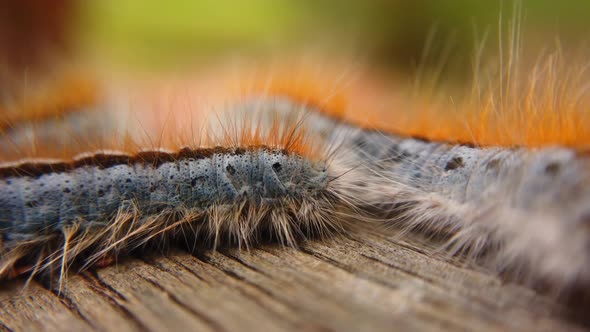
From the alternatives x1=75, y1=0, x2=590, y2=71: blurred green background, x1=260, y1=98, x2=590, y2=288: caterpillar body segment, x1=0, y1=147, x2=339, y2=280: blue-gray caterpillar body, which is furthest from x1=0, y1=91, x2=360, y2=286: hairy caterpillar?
x1=75, y1=0, x2=590, y2=71: blurred green background

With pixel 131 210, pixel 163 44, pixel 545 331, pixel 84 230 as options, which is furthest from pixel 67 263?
pixel 163 44

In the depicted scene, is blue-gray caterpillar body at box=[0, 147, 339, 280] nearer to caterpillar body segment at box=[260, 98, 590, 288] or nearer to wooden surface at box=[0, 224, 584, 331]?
wooden surface at box=[0, 224, 584, 331]

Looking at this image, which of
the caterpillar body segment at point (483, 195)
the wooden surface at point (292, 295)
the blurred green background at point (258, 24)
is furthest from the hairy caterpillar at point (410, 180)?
the blurred green background at point (258, 24)

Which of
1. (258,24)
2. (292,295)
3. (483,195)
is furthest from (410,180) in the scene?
(258,24)

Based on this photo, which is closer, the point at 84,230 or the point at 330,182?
the point at 84,230

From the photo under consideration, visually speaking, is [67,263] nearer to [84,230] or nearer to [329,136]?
[84,230]

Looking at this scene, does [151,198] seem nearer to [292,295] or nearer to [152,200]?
[152,200]
